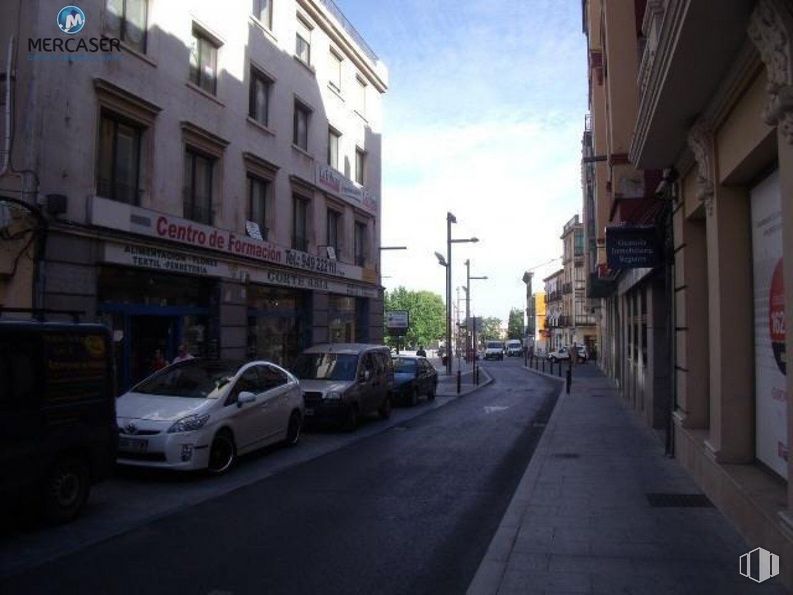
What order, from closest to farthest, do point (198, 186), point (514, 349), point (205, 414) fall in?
point (205, 414)
point (198, 186)
point (514, 349)

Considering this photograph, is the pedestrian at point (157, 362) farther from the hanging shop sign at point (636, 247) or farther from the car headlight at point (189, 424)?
the hanging shop sign at point (636, 247)

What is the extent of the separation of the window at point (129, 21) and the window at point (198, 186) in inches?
108

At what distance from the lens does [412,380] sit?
20.9 metres

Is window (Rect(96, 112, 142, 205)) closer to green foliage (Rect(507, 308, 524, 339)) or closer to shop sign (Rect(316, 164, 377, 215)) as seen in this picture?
shop sign (Rect(316, 164, 377, 215))

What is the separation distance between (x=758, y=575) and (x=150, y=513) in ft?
18.7

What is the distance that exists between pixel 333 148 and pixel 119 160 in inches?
460

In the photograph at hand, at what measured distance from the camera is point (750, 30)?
5.21 m

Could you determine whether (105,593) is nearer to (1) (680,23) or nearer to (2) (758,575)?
(2) (758,575)

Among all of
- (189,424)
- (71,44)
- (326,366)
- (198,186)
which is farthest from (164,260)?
(189,424)

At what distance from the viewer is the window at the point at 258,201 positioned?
19969 mm

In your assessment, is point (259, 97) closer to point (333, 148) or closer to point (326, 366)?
point (333, 148)

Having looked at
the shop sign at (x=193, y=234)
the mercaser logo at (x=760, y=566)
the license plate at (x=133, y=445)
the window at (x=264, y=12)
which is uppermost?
the window at (x=264, y=12)

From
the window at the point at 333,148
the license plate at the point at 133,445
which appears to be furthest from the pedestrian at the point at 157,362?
the window at the point at 333,148

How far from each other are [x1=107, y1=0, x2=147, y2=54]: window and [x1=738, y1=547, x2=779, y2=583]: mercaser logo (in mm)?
14148
